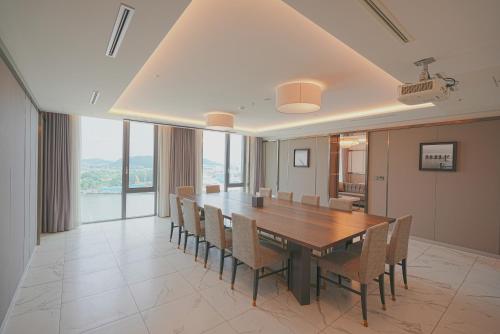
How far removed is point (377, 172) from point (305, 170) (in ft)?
6.97

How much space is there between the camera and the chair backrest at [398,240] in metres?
2.50

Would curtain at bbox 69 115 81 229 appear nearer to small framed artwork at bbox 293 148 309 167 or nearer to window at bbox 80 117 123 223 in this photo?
window at bbox 80 117 123 223

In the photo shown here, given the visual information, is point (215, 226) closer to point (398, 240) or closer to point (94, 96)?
point (398, 240)

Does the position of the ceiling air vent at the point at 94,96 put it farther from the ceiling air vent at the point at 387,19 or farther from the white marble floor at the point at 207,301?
the ceiling air vent at the point at 387,19

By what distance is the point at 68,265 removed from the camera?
3.28 m

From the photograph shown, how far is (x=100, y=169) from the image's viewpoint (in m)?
5.56

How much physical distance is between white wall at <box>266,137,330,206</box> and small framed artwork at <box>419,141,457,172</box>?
2.22 meters

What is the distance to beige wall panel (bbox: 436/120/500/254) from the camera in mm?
3912

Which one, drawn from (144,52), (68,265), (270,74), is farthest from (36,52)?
(68,265)

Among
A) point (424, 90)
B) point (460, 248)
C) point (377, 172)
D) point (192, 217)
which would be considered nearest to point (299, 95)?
point (424, 90)

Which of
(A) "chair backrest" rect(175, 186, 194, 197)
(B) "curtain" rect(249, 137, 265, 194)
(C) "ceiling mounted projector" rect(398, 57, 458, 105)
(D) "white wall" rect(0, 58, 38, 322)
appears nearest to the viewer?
(C) "ceiling mounted projector" rect(398, 57, 458, 105)

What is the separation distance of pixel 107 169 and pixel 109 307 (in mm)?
4113

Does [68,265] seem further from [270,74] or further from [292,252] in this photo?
[270,74]

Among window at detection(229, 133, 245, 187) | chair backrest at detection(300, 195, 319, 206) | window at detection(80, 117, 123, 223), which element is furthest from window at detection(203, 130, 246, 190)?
chair backrest at detection(300, 195, 319, 206)
